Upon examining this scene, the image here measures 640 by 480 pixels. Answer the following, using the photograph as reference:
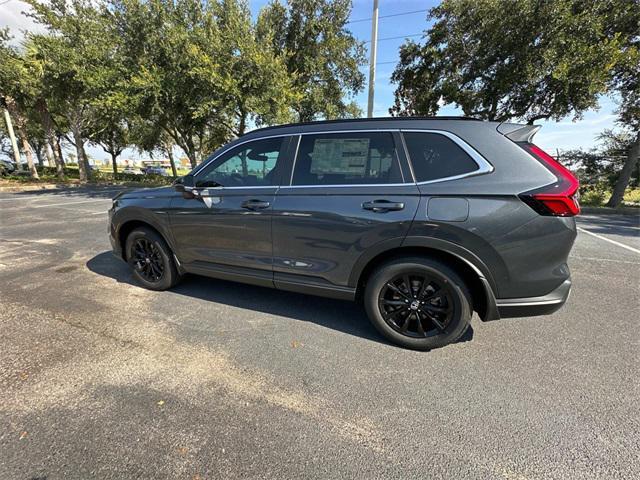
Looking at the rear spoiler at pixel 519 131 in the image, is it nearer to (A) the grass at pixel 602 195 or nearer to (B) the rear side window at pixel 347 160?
(B) the rear side window at pixel 347 160

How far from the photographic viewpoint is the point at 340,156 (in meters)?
2.76

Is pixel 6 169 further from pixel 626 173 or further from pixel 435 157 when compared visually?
pixel 626 173

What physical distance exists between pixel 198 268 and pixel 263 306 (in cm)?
88

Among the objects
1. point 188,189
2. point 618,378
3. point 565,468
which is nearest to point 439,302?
point 565,468

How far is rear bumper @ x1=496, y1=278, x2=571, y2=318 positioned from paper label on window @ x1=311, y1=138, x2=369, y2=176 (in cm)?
157

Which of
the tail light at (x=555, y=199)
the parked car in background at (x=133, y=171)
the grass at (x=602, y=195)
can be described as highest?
the parked car in background at (x=133, y=171)

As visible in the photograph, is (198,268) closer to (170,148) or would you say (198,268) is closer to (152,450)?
(152,450)

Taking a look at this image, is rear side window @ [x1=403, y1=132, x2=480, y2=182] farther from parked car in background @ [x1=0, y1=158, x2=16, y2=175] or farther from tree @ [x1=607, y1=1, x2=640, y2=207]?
parked car in background @ [x1=0, y1=158, x2=16, y2=175]

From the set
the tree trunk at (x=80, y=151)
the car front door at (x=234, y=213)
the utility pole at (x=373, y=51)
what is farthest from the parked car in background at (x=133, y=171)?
the car front door at (x=234, y=213)

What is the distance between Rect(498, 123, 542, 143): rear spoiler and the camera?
7.72 feet

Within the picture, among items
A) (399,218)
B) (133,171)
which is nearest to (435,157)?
(399,218)

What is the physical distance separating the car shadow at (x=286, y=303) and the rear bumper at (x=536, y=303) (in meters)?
0.61

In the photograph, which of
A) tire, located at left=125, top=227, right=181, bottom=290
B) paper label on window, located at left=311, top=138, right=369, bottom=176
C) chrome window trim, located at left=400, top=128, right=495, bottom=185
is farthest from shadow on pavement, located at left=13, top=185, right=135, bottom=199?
chrome window trim, located at left=400, top=128, right=495, bottom=185

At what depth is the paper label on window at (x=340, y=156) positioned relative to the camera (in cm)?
267
